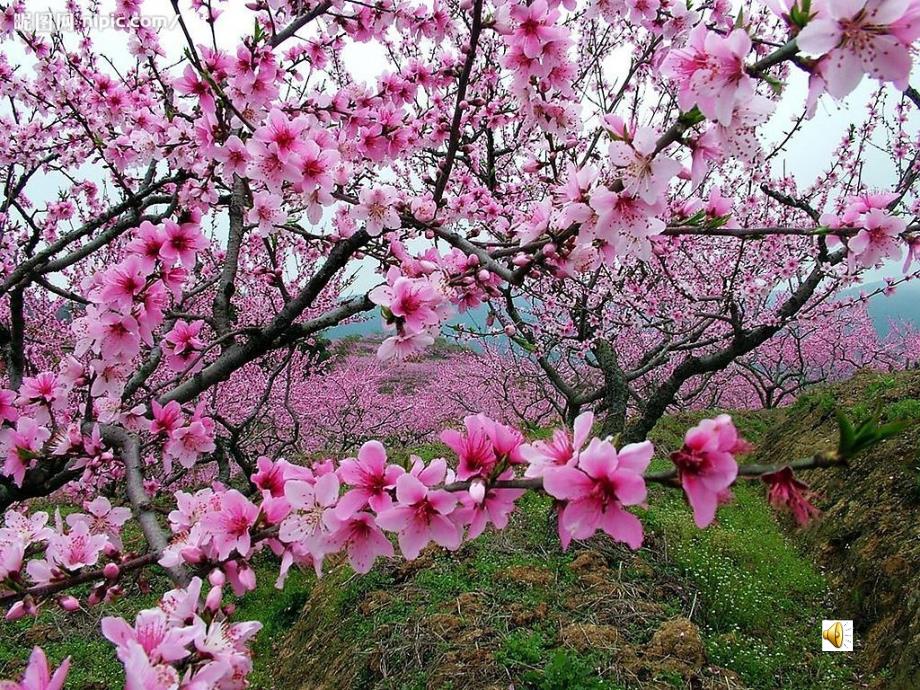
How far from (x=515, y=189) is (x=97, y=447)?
5.20m

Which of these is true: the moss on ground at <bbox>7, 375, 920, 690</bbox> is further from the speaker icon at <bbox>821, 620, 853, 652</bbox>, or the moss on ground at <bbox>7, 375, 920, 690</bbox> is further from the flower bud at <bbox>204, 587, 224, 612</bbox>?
the flower bud at <bbox>204, 587, 224, 612</bbox>

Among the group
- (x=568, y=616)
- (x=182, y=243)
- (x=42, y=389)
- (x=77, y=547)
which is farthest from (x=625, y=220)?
(x=568, y=616)

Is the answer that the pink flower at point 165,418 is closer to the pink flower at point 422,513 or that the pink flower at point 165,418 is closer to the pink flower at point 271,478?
the pink flower at point 271,478

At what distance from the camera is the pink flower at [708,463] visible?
2.91 feet

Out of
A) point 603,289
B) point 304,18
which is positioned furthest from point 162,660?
point 603,289

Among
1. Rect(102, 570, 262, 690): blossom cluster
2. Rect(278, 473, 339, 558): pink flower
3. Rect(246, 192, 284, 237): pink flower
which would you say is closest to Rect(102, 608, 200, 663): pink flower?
Rect(102, 570, 262, 690): blossom cluster

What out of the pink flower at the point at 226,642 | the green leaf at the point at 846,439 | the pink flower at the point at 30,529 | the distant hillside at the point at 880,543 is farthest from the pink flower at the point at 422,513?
the distant hillside at the point at 880,543

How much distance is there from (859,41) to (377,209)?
1.52m

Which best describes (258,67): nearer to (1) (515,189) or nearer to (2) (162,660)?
(2) (162,660)

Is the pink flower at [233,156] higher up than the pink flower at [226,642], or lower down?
higher up

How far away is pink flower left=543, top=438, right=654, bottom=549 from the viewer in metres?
0.92

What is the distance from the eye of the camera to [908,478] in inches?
177

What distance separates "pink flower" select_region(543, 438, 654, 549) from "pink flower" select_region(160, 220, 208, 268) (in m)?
1.47

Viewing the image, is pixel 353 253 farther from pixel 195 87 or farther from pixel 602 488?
pixel 602 488
